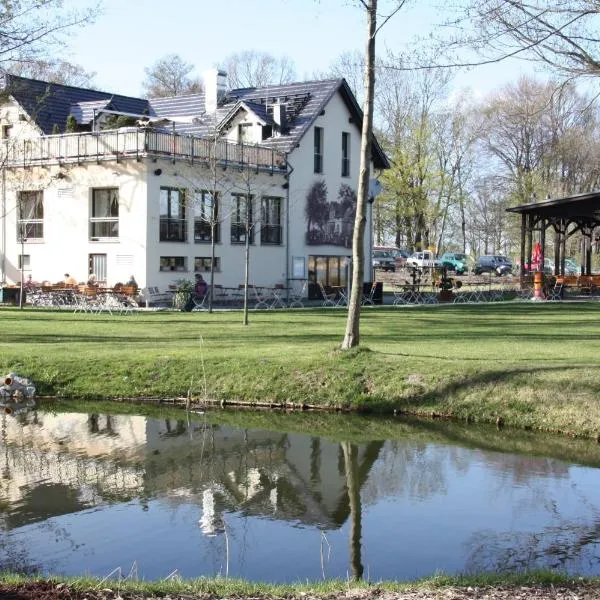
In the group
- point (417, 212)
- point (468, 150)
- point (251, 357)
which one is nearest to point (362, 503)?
point (251, 357)

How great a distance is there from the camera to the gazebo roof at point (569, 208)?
4147 centimetres

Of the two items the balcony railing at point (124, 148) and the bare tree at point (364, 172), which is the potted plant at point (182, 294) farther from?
the bare tree at point (364, 172)

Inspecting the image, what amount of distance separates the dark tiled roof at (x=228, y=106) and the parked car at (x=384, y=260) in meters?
17.7

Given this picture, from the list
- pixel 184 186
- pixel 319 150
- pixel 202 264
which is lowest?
pixel 202 264

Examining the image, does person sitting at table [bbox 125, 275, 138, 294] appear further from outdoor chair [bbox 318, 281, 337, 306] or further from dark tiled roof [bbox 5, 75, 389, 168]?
outdoor chair [bbox 318, 281, 337, 306]

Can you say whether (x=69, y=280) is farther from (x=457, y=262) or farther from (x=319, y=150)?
(x=457, y=262)

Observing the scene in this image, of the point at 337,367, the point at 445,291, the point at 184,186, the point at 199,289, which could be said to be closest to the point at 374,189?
the point at 445,291

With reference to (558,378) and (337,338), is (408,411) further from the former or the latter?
(337,338)

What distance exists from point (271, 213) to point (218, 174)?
4137 millimetres

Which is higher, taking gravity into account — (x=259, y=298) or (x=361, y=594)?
(x=259, y=298)

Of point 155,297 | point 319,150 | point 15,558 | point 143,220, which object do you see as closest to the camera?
point 15,558

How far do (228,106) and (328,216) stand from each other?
6.98 meters

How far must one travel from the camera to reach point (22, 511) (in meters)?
10.2

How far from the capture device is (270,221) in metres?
40.2
